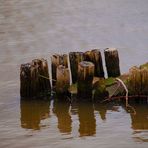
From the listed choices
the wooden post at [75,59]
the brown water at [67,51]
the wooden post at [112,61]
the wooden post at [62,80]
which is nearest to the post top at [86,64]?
the wooden post at [62,80]

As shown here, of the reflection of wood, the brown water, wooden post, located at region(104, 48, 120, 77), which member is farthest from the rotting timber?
the brown water

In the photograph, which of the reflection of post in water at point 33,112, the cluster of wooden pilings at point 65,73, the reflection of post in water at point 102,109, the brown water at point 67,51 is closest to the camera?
the brown water at point 67,51

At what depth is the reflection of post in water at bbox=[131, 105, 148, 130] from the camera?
9026 millimetres

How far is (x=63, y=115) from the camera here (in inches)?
392

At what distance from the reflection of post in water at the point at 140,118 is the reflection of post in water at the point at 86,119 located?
2.51 feet

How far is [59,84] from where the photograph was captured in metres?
10.3

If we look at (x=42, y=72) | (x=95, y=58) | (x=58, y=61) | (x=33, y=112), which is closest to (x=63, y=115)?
(x=33, y=112)

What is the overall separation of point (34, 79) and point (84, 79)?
111cm

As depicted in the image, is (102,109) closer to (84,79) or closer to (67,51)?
(84,79)

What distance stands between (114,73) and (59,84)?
4.39 feet

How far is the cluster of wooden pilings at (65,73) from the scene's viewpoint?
10039 mm

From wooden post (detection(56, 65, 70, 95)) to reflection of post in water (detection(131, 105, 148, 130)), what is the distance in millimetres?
1513

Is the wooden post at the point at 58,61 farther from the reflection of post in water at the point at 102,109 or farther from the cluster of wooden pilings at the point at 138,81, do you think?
the cluster of wooden pilings at the point at 138,81

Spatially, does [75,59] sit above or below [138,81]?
above
